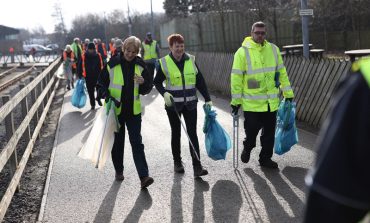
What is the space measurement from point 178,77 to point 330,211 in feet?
16.3

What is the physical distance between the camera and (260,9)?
25172 millimetres

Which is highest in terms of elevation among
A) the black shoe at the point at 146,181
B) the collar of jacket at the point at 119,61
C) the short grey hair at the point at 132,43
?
the short grey hair at the point at 132,43

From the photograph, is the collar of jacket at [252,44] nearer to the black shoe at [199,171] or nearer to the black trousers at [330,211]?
the black shoe at [199,171]

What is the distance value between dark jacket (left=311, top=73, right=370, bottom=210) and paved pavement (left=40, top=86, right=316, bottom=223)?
11.5 ft

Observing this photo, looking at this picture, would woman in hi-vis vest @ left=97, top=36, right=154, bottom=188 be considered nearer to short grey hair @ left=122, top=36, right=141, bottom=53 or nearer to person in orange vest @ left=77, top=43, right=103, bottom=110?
short grey hair @ left=122, top=36, right=141, bottom=53

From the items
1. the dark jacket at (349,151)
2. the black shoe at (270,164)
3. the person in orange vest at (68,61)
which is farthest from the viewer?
the person in orange vest at (68,61)

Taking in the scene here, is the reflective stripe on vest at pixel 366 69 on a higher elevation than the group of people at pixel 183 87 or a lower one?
higher

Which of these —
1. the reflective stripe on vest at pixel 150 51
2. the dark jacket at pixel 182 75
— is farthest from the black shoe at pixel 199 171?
the reflective stripe on vest at pixel 150 51

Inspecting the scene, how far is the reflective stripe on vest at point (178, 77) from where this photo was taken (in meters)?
6.30

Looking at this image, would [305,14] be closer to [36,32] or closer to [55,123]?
[55,123]

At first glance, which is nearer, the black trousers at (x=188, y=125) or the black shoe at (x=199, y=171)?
the black shoe at (x=199, y=171)

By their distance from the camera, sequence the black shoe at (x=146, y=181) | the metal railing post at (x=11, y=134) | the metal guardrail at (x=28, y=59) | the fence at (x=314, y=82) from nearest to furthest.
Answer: the black shoe at (x=146, y=181) → the metal railing post at (x=11, y=134) → the fence at (x=314, y=82) → the metal guardrail at (x=28, y=59)

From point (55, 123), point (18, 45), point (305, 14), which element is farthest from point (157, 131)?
point (18, 45)

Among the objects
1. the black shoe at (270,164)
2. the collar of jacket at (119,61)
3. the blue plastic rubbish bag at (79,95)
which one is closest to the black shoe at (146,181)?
the collar of jacket at (119,61)
